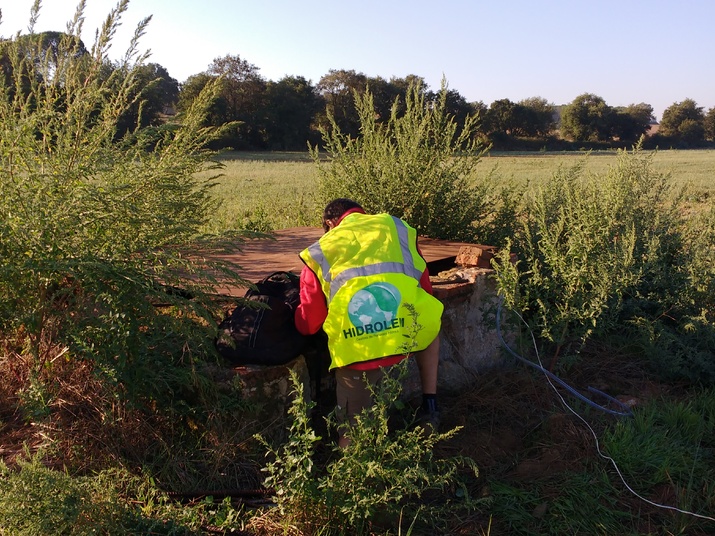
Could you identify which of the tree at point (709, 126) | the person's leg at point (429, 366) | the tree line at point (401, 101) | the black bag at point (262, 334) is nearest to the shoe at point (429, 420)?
the person's leg at point (429, 366)

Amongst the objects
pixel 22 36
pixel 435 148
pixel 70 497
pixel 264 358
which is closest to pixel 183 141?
pixel 22 36

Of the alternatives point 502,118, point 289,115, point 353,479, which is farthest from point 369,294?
point 502,118

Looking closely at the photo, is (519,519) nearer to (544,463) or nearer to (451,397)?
(544,463)

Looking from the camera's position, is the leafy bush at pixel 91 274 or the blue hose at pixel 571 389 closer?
the leafy bush at pixel 91 274

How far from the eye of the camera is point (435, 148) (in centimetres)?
618

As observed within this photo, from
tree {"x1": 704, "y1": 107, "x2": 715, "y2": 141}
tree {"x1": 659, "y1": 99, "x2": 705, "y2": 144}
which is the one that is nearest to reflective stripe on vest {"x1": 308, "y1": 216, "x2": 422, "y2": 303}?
tree {"x1": 659, "y1": 99, "x2": 705, "y2": 144}

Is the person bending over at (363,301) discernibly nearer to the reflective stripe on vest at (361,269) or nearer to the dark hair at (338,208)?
the reflective stripe on vest at (361,269)

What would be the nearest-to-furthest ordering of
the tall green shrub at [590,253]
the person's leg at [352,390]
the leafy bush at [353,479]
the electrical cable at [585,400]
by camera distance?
1. the leafy bush at [353,479]
2. the electrical cable at [585,400]
3. the person's leg at [352,390]
4. the tall green shrub at [590,253]

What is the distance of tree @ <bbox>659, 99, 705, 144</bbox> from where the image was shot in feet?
212

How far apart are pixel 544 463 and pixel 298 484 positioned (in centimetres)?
159

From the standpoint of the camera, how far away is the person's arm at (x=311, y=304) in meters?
3.44

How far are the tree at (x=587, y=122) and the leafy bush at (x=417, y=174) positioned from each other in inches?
2350

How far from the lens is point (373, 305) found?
10.9ft

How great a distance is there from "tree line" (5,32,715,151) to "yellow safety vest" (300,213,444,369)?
34.7 m
